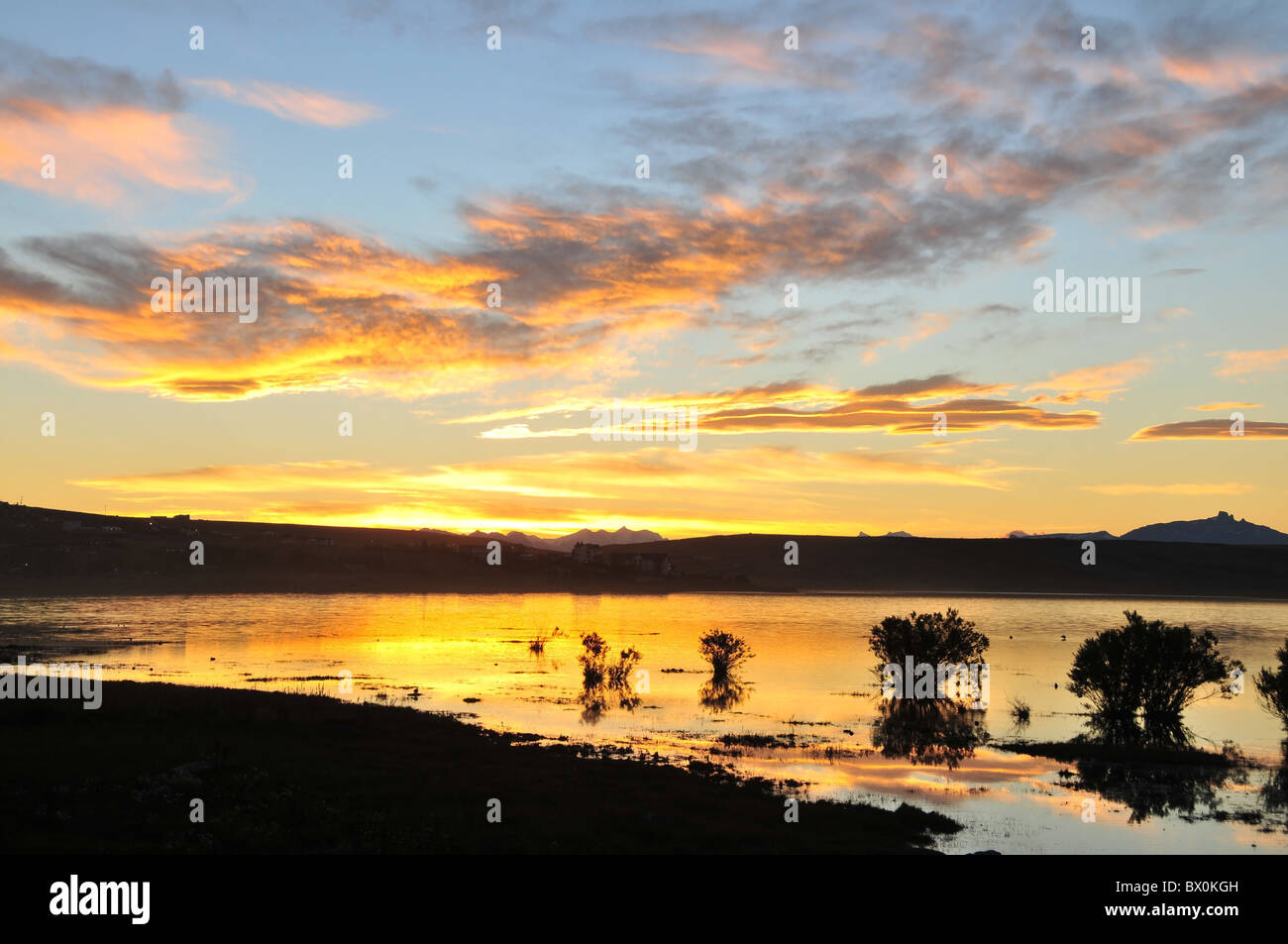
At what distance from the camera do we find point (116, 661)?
63906mm

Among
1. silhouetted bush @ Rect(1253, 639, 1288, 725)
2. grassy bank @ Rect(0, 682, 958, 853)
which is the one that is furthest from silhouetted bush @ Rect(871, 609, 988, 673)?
grassy bank @ Rect(0, 682, 958, 853)

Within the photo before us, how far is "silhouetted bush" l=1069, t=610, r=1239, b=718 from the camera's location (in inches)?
1951

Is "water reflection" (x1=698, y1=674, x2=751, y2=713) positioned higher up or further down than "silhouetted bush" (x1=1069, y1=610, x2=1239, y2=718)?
further down

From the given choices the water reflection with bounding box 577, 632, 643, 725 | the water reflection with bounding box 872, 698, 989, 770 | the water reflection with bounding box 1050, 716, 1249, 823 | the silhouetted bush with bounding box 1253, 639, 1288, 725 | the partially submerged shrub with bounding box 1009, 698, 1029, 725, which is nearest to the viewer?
the water reflection with bounding box 1050, 716, 1249, 823

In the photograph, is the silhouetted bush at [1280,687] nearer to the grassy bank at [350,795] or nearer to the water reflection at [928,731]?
the water reflection at [928,731]

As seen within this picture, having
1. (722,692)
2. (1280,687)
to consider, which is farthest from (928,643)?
(1280,687)

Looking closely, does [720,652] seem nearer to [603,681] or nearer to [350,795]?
[603,681]

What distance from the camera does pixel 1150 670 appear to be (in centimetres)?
5044

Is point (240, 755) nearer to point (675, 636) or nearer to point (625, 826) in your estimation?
point (625, 826)

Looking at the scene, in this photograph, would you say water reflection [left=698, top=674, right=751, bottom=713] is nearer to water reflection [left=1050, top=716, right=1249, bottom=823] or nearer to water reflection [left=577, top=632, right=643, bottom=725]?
water reflection [left=577, top=632, right=643, bottom=725]

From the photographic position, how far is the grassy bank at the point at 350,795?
69.3 feet

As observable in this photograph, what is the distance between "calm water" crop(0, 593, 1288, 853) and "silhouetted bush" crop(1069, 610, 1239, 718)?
2.66m
